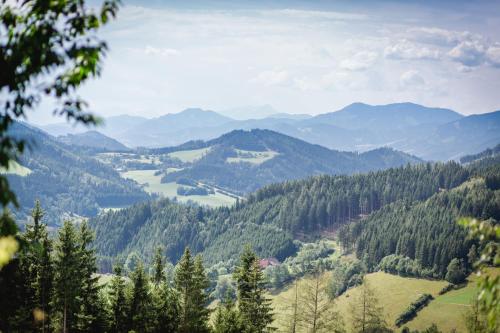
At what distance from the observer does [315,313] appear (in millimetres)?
61125

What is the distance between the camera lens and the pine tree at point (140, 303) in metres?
50.9

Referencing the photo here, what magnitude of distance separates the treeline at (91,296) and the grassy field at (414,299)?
6389cm

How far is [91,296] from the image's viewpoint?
5038 centimetres

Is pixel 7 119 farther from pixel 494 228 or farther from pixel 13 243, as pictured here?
pixel 494 228

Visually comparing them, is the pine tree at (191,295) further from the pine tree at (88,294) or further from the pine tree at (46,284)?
the pine tree at (46,284)

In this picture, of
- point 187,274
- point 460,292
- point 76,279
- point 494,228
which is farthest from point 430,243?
point 494,228

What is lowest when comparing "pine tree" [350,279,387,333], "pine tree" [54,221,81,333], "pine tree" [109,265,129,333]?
"pine tree" [350,279,387,333]

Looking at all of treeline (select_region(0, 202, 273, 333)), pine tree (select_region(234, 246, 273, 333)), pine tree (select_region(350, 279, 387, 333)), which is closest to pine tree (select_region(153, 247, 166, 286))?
treeline (select_region(0, 202, 273, 333))

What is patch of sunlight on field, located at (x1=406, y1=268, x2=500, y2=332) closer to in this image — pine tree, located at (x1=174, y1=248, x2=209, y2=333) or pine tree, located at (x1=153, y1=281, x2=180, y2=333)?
pine tree, located at (x1=174, y1=248, x2=209, y2=333)

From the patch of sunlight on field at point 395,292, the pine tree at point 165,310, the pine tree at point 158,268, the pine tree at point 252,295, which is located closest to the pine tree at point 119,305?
the pine tree at point 165,310

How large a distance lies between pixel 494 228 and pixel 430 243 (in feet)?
584

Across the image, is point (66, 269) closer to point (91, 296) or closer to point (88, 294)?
point (88, 294)

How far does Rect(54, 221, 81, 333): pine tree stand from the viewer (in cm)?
4525

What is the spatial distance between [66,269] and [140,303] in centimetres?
917
